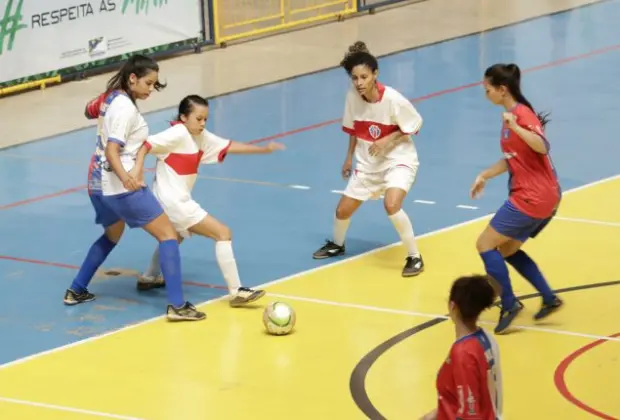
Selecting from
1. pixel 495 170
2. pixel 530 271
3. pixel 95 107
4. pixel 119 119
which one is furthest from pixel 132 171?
pixel 530 271

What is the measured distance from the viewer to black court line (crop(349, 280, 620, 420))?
9.45 meters

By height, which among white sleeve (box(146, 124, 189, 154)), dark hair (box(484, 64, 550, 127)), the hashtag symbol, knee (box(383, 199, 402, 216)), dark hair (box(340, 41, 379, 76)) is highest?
the hashtag symbol

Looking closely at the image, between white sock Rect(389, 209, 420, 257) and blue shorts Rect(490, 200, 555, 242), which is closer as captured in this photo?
blue shorts Rect(490, 200, 555, 242)

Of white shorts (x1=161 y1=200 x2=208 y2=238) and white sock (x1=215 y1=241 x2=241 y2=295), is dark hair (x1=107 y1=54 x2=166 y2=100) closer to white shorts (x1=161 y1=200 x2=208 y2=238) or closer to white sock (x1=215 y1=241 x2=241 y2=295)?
white shorts (x1=161 y1=200 x2=208 y2=238)

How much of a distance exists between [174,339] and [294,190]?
4.21 metres

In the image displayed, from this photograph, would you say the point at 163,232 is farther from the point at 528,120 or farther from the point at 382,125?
the point at 528,120

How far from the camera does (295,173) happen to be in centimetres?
1541

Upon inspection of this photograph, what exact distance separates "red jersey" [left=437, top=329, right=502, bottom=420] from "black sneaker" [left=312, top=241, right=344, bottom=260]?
546cm

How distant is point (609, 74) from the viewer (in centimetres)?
1939

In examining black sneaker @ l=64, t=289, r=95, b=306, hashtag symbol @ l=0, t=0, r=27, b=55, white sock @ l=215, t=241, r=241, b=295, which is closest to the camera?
white sock @ l=215, t=241, r=241, b=295

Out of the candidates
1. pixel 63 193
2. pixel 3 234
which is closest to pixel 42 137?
pixel 63 193

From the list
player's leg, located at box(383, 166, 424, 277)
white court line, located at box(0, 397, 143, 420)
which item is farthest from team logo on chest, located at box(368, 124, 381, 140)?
white court line, located at box(0, 397, 143, 420)

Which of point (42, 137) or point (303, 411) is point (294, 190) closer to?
point (42, 137)

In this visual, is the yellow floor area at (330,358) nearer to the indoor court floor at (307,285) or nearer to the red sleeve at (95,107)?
the indoor court floor at (307,285)
